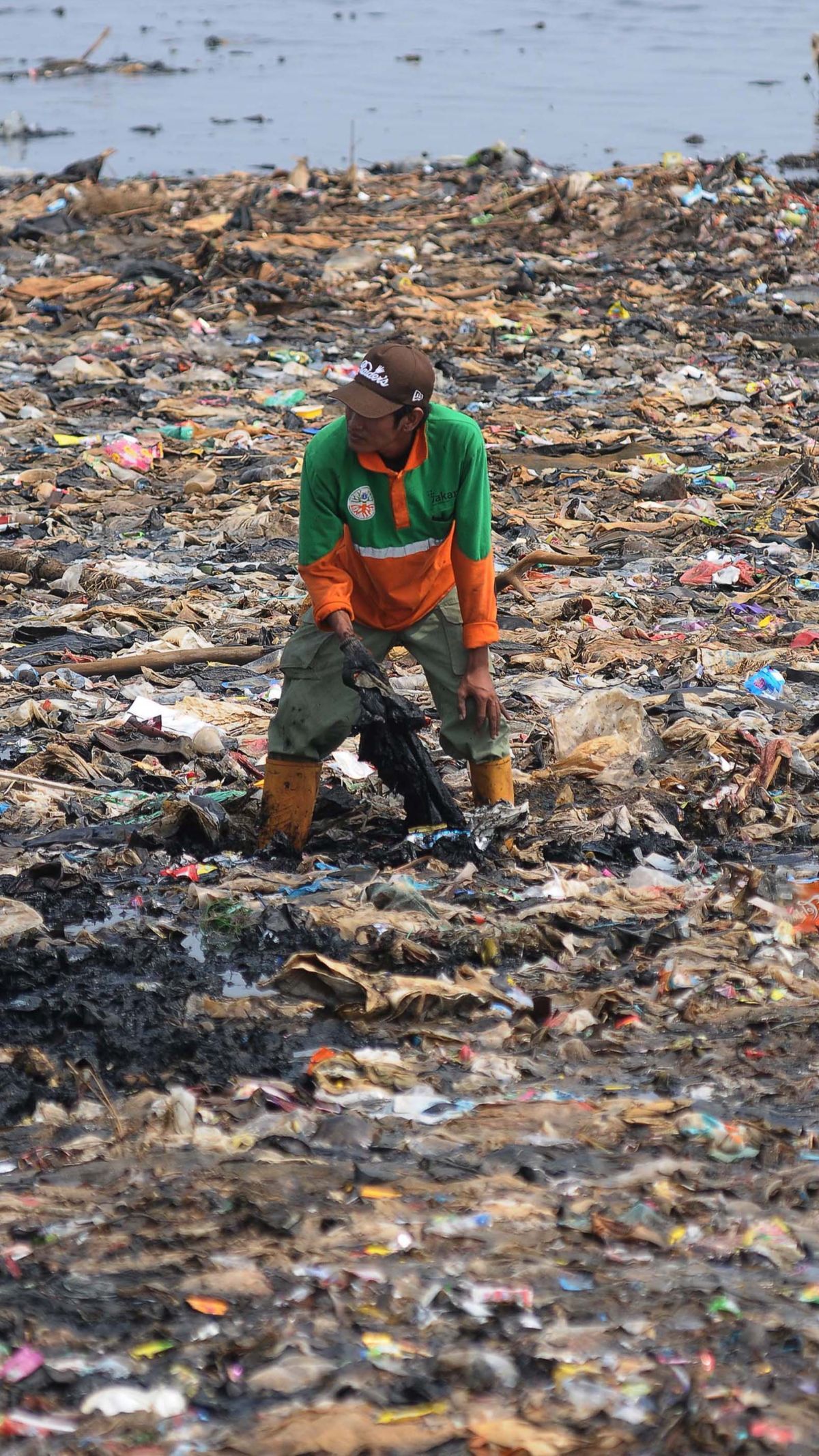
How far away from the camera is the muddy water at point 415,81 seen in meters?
25.3

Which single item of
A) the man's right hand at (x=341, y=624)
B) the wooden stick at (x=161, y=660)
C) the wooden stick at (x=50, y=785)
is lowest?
the wooden stick at (x=161, y=660)

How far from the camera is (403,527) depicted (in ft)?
14.5

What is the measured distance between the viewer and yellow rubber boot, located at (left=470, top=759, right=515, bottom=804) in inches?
191

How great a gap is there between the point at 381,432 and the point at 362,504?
0.26 metres

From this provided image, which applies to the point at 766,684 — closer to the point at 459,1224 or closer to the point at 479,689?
the point at 479,689

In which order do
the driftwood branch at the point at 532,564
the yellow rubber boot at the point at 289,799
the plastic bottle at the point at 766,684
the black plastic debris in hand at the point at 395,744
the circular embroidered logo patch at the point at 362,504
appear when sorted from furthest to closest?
1. the driftwood branch at the point at 532,564
2. the plastic bottle at the point at 766,684
3. the yellow rubber boot at the point at 289,799
4. the black plastic debris in hand at the point at 395,744
5. the circular embroidered logo patch at the point at 362,504

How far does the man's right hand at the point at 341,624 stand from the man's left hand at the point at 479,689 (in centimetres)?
39

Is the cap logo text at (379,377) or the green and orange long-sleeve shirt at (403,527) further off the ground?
the cap logo text at (379,377)

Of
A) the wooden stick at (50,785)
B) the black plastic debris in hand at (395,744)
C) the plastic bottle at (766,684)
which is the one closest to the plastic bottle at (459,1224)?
the black plastic debris in hand at (395,744)

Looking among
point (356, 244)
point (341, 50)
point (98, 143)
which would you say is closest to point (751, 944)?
point (356, 244)

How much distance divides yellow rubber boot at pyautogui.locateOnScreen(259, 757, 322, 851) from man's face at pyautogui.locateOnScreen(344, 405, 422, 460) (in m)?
1.05

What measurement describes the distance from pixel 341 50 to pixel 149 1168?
3991 centimetres

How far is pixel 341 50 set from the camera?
38719mm

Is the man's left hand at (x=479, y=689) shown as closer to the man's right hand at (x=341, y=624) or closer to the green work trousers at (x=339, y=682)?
the green work trousers at (x=339, y=682)
